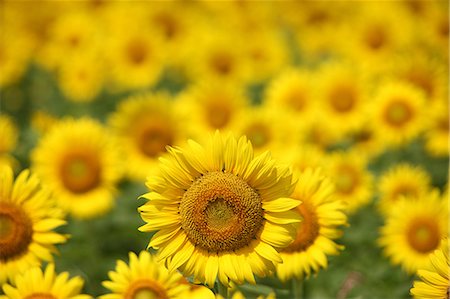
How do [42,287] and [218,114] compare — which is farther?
[218,114]

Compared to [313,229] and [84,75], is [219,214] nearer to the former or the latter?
[313,229]

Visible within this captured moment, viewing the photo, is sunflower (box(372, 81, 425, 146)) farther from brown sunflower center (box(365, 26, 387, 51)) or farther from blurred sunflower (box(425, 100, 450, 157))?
brown sunflower center (box(365, 26, 387, 51))

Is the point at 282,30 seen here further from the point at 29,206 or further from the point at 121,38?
the point at 29,206

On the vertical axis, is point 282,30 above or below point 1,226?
above

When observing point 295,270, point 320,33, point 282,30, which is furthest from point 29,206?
point 282,30

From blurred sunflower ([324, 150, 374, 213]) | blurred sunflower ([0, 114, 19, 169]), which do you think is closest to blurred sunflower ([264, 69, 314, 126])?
blurred sunflower ([324, 150, 374, 213])

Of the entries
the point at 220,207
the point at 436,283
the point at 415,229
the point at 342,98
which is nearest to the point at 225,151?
the point at 220,207
